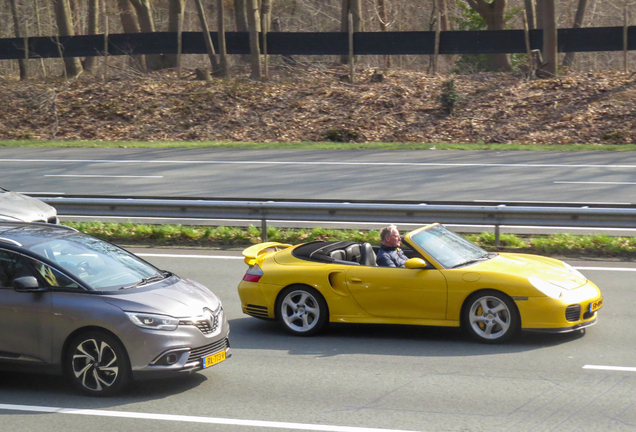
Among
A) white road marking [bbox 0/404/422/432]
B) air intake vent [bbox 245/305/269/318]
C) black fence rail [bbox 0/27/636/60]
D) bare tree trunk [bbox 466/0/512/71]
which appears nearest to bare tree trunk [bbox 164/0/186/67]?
black fence rail [bbox 0/27/636/60]

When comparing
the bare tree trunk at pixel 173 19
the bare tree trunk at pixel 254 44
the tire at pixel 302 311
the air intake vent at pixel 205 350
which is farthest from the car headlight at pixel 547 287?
the bare tree trunk at pixel 173 19

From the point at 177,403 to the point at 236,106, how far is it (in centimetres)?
2433

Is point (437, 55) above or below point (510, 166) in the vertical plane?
above

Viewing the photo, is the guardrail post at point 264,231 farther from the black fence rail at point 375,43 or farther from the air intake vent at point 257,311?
the black fence rail at point 375,43

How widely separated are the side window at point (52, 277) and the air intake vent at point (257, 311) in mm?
2508

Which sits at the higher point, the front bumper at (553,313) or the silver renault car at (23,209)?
the silver renault car at (23,209)

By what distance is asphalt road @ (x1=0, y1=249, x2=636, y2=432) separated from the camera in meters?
5.77

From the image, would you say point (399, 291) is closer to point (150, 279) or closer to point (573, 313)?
point (573, 313)

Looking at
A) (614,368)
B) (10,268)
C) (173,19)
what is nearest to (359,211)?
(614,368)

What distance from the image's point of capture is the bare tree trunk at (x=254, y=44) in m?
32.2

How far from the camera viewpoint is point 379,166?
67.4 ft

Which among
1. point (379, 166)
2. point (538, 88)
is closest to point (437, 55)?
point (538, 88)

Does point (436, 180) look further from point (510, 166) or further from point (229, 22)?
point (229, 22)

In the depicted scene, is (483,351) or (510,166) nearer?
(483,351)
